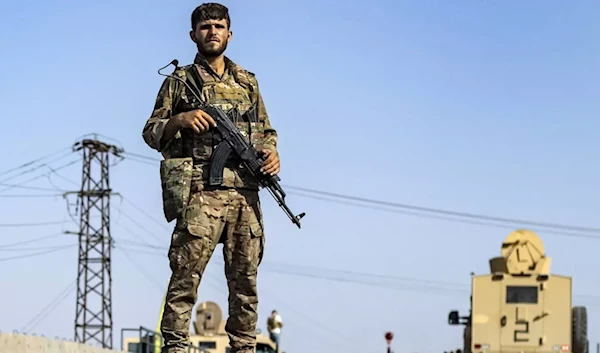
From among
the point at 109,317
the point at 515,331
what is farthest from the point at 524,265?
the point at 109,317

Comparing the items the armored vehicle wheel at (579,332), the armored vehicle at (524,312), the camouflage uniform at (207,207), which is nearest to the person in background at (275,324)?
the armored vehicle at (524,312)

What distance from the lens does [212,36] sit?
36.9 ft

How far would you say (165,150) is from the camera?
36.9ft

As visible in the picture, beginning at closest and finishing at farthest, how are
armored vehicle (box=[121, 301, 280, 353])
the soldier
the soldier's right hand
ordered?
the soldier's right hand < the soldier < armored vehicle (box=[121, 301, 280, 353])

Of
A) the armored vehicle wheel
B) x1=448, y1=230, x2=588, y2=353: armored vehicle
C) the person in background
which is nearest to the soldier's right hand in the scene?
the person in background

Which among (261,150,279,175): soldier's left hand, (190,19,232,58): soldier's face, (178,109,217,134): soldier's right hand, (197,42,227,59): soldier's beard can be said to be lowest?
(261,150,279,175): soldier's left hand

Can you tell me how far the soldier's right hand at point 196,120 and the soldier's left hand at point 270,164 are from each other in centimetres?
56

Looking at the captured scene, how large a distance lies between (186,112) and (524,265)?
2208 cm

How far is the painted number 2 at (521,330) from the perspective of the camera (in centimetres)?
3119

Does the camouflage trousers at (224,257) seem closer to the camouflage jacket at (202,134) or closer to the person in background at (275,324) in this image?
the camouflage jacket at (202,134)

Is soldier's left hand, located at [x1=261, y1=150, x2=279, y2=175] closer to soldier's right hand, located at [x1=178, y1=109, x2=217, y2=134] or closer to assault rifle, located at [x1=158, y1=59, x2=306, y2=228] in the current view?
assault rifle, located at [x1=158, y1=59, x2=306, y2=228]

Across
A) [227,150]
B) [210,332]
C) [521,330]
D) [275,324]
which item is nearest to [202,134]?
[227,150]

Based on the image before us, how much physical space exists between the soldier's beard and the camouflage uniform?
8cm

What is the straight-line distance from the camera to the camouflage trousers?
11023mm
